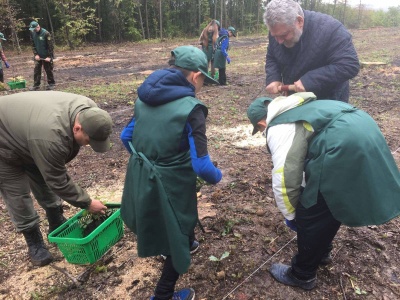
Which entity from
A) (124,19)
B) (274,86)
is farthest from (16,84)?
(124,19)

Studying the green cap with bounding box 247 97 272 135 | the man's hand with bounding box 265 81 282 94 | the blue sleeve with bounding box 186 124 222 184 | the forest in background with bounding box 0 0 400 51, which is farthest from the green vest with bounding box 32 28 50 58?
the forest in background with bounding box 0 0 400 51

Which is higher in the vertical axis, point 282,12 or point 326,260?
point 282,12

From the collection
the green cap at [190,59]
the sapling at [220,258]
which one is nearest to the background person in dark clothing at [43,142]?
the green cap at [190,59]

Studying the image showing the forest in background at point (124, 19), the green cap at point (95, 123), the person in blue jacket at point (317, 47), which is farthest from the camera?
the forest in background at point (124, 19)

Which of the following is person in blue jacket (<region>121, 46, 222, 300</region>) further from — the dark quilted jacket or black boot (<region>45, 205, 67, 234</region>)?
black boot (<region>45, 205, 67, 234</region>)

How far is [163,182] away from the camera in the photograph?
186cm

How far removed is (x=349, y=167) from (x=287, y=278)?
1.19 metres

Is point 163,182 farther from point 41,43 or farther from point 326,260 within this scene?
point 41,43

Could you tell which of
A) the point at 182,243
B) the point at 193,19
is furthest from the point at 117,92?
the point at 193,19

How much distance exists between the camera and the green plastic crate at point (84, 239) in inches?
97.3

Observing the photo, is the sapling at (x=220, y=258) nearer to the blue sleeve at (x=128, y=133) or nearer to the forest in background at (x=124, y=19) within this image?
the blue sleeve at (x=128, y=133)

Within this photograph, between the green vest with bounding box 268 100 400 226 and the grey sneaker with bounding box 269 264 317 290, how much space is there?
83 cm

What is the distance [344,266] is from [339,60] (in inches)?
67.5

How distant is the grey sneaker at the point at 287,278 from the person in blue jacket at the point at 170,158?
3.09 ft
